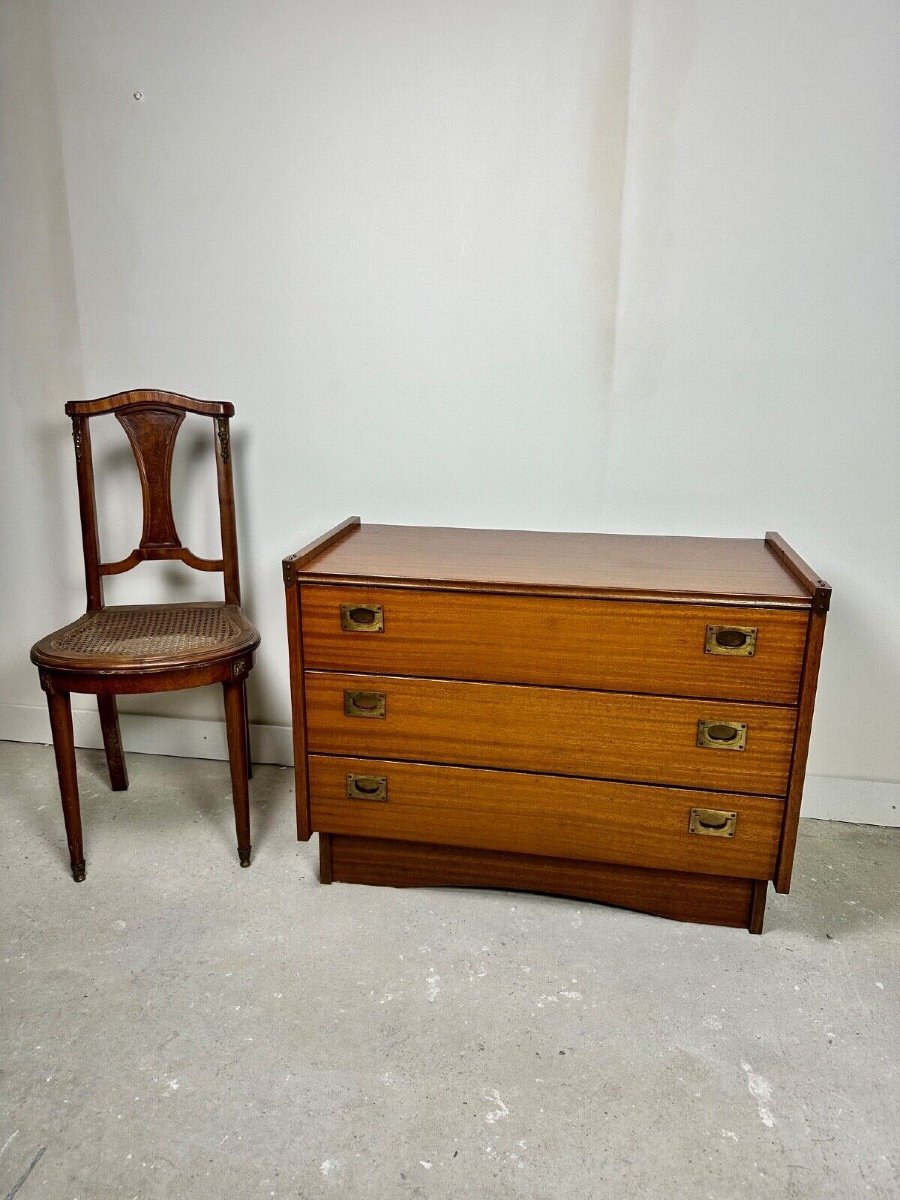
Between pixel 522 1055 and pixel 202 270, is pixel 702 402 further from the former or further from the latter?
pixel 522 1055

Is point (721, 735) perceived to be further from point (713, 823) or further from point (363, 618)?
point (363, 618)

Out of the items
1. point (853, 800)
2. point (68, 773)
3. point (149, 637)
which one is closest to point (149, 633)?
point (149, 637)

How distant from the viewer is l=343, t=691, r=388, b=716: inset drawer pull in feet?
5.35

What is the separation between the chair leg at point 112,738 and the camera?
83.6 inches

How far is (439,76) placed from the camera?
6.06 ft

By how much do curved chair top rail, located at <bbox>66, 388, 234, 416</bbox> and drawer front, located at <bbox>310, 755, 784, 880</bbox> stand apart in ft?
2.91

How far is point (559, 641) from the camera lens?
154 centimetres

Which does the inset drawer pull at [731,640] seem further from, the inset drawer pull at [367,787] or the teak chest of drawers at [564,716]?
the inset drawer pull at [367,787]

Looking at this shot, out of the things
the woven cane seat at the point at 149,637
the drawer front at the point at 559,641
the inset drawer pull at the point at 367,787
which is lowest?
the inset drawer pull at the point at 367,787

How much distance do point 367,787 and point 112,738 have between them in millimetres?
834

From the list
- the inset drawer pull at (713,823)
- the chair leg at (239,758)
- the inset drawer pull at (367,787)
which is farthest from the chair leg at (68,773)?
the inset drawer pull at (713,823)

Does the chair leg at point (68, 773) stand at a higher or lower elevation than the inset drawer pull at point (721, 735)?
lower

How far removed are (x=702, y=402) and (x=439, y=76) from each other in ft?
3.10

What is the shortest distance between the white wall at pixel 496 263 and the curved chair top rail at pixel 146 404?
155 mm
